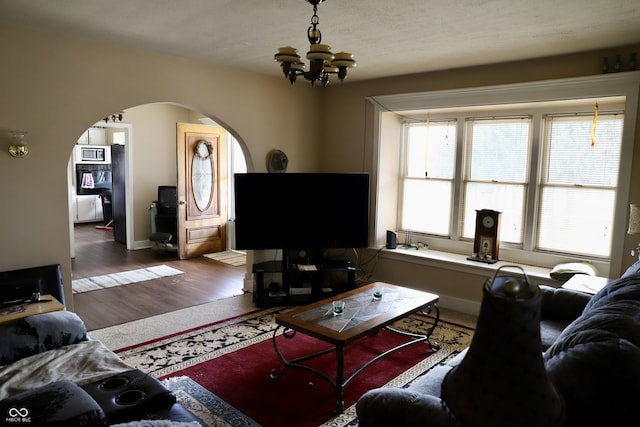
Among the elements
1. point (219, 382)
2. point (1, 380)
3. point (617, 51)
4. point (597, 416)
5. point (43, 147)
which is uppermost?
point (617, 51)

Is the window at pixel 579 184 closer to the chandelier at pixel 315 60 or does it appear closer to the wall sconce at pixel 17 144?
the chandelier at pixel 315 60

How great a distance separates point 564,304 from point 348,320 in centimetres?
152

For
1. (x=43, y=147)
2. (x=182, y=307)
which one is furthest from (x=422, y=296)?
(x=43, y=147)

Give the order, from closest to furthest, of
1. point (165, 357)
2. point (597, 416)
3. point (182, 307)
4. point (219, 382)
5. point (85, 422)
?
point (597, 416) < point (85, 422) < point (219, 382) < point (165, 357) < point (182, 307)

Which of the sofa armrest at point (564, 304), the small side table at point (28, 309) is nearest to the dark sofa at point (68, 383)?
the small side table at point (28, 309)

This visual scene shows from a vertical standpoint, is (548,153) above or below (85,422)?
above

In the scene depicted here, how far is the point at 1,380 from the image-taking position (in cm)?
220

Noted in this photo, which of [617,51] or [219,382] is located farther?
[617,51]

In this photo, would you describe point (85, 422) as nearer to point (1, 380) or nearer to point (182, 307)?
point (1, 380)

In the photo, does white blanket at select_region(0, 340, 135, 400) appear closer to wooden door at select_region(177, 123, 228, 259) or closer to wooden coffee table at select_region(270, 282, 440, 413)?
wooden coffee table at select_region(270, 282, 440, 413)

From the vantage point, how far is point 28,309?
9.86 ft

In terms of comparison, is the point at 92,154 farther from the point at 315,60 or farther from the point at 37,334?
the point at 315,60

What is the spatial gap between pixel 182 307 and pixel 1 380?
255 cm

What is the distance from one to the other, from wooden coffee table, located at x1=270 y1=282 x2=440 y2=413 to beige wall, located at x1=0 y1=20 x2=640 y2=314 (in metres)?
1.37
